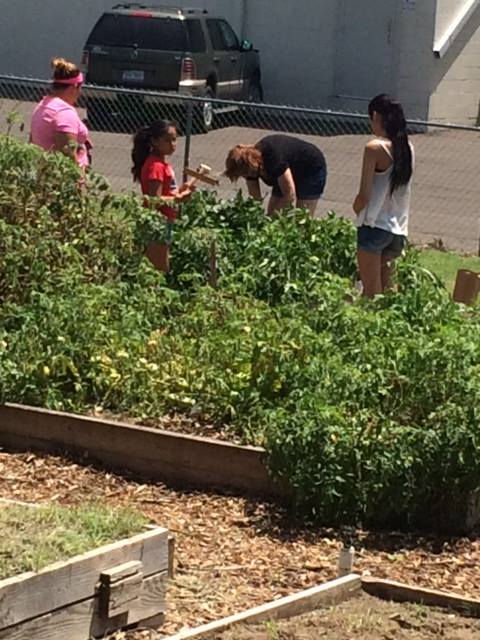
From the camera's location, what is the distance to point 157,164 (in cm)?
1103

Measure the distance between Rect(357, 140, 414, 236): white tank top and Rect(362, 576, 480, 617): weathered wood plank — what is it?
441 centimetres

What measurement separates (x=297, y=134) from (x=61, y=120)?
14.5 metres

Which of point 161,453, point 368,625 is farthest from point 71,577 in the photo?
point 161,453

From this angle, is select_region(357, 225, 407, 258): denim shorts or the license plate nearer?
select_region(357, 225, 407, 258): denim shorts

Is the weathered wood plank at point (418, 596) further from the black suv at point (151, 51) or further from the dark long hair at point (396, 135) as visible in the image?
the black suv at point (151, 51)

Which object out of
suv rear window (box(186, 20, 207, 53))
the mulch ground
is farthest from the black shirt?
suv rear window (box(186, 20, 207, 53))

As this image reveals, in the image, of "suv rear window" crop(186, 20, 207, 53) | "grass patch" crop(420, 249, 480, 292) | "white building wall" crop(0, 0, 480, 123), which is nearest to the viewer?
"grass patch" crop(420, 249, 480, 292)

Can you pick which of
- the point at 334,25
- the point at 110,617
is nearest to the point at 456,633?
the point at 110,617

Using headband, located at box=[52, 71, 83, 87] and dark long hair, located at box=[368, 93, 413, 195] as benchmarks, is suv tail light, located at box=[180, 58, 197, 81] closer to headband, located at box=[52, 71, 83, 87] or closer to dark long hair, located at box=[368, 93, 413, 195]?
headband, located at box=[52, 71, 83, 87]

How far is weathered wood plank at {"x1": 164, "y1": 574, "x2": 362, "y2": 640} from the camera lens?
18.0 ft

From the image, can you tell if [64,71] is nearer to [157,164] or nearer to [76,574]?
[157,164]

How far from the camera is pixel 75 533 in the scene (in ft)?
18.0

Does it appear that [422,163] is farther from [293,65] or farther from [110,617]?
[110,617]

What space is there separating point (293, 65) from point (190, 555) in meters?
23.2
